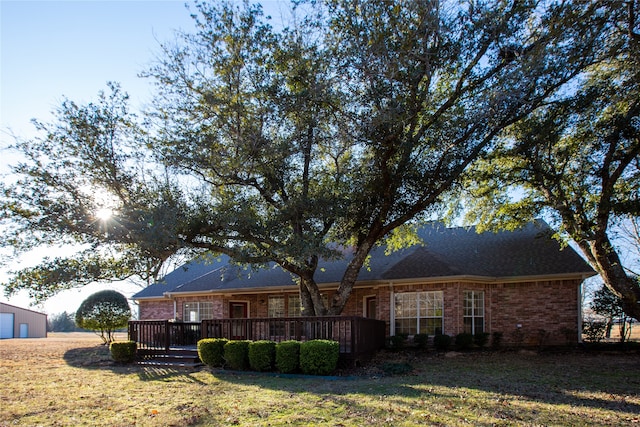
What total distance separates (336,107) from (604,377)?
29.6 feet

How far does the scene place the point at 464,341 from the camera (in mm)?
16141

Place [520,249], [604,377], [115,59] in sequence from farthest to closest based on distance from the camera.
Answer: [520,249] < [115,59] < [604,377]

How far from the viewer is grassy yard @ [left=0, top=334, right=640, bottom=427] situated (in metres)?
7.31

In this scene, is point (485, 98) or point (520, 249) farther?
point (520, 249)

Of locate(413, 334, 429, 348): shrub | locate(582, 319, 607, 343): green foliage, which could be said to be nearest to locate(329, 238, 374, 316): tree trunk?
locate(413, 334, 429, 348): shrub

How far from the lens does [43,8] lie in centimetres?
950

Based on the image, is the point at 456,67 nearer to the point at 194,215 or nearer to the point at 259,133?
the point at 259,133

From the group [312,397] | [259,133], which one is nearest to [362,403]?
[312,397]

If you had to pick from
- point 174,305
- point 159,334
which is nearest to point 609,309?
point 159,334

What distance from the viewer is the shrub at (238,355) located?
1286cm

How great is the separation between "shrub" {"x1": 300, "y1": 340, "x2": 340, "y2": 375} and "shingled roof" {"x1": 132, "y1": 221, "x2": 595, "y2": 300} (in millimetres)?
3528

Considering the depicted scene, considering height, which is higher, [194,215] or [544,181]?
[544,181]

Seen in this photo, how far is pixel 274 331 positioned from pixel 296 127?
229 inches

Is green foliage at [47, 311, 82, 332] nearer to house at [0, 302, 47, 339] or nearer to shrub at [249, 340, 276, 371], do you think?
house at [0, 302, 47, 339]
